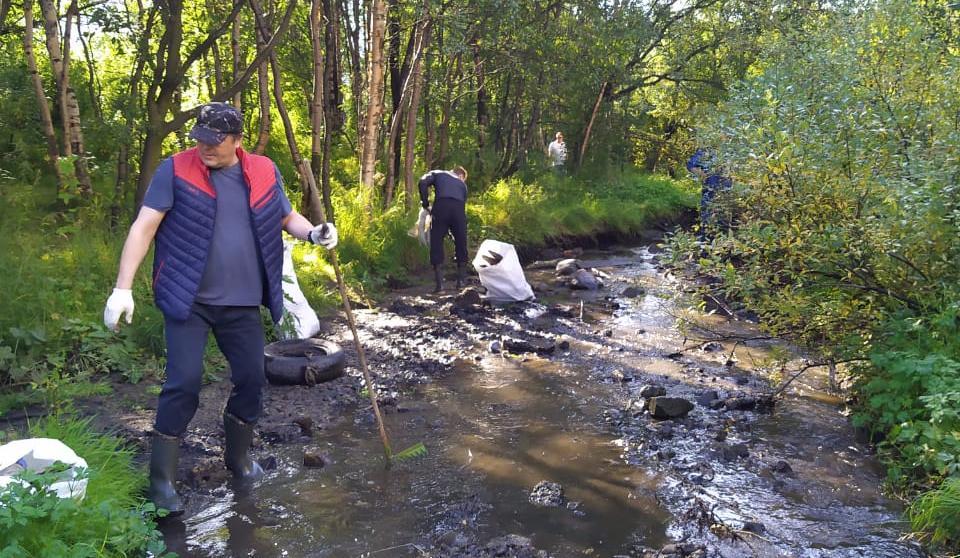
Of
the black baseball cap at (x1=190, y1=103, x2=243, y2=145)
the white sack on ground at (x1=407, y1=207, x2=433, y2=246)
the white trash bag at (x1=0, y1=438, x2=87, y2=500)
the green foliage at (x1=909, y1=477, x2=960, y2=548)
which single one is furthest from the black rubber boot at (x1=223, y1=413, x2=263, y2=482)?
the white sack on ground at (x1=407, y1=207, x2=433, y2=246)

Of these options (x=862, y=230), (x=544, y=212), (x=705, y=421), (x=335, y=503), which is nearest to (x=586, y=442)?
(x=705, y=421)

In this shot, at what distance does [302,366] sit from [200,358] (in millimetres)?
2404

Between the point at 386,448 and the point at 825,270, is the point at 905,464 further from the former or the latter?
the point at 386,448

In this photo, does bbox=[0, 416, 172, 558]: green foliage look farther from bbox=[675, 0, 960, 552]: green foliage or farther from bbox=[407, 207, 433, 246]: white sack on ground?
bbox=[407, 207, 433, 246]: white sack on ground

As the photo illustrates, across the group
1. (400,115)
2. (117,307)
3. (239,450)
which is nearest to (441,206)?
(400,115)

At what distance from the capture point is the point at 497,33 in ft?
48.2

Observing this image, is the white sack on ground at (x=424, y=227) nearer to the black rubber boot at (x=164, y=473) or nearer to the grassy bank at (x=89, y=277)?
the grassy bank at (x=89, y=277)

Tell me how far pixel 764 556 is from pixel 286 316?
4957mm

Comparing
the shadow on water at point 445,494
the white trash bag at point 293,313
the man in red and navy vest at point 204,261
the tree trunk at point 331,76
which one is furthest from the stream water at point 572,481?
the tree trunk at point 331,76

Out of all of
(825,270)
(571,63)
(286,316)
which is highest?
(571,63)

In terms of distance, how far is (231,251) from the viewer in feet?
12.7

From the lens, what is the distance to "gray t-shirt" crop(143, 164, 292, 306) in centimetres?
383

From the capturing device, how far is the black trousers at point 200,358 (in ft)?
12.4

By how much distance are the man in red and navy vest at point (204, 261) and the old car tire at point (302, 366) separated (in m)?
2.02
